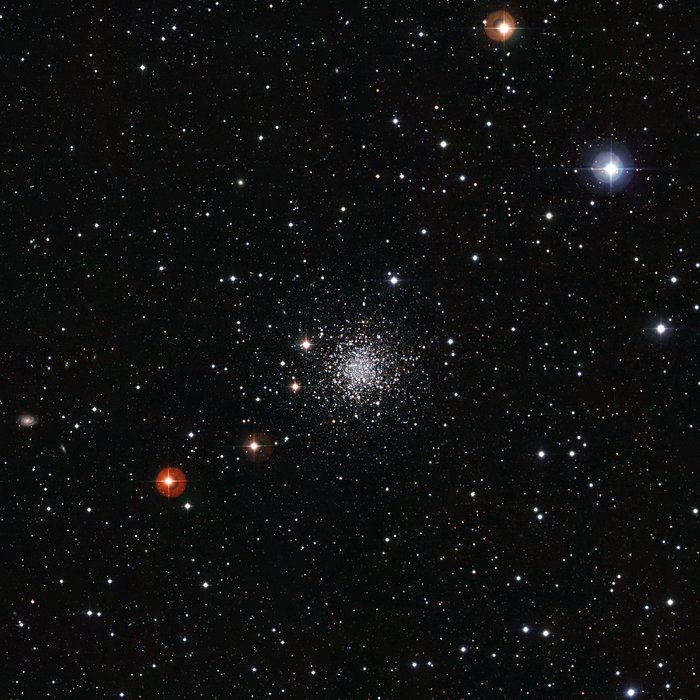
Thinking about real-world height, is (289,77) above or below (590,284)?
above

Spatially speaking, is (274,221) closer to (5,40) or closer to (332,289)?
(332,289)

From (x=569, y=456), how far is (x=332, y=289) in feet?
0.73

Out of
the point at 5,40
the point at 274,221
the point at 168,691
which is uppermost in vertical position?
the point at 5,40

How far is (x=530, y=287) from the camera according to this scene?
477 mm

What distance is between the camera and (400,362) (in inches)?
18.8

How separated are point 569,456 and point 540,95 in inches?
11.0

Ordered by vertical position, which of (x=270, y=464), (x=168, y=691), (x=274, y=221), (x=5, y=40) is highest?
(x=5, y=40)

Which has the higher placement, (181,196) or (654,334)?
(181,196)

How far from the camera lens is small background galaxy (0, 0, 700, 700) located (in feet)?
1.56

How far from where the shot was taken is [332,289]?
1.57 feet

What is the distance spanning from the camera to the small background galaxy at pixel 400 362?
47 centimetres

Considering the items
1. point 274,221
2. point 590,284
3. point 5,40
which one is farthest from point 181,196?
point 590,284

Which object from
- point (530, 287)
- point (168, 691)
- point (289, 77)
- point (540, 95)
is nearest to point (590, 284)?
point (530, 287)

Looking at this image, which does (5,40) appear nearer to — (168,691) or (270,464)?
(270,464)
